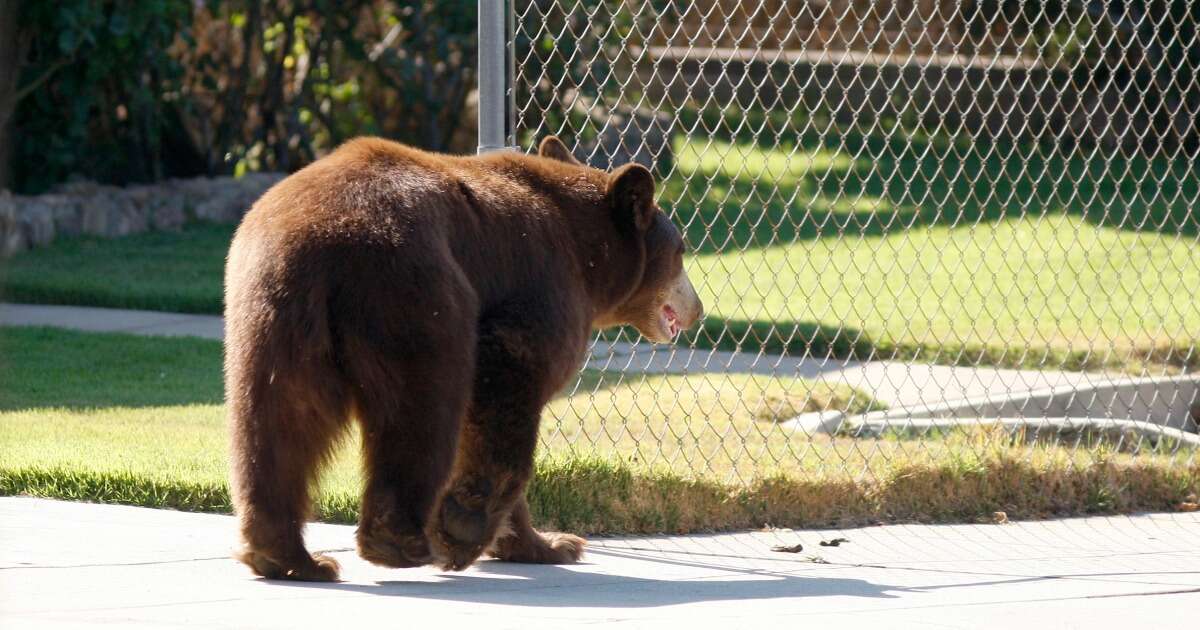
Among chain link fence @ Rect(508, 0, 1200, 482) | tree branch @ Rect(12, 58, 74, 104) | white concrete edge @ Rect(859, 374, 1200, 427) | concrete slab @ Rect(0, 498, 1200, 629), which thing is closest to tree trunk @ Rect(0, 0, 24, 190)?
tree branch @ Rect(12, 58, 74, 104)

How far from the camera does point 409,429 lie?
420cm

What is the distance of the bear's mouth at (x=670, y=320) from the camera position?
5.54 meters

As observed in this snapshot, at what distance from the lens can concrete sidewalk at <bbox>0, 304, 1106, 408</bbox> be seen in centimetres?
786

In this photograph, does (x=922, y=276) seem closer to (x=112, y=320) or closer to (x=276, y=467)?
(x=112, y=320)

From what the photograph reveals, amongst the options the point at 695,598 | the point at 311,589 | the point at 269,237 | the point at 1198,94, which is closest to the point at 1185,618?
the point at 695,598

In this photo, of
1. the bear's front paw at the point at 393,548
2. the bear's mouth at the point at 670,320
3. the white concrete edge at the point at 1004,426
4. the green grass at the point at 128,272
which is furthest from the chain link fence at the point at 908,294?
the green grass at the point at 128,272

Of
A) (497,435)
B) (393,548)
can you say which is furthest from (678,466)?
(393,548)

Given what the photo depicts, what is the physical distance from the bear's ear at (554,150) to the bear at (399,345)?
49 cm

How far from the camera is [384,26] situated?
1527cm

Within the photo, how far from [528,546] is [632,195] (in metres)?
1.21

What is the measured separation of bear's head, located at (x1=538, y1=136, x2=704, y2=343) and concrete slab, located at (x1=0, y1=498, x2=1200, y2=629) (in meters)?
0.79

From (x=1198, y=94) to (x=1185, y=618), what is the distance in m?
9.94

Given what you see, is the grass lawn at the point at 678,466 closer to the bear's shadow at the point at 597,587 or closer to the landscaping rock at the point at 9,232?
the bear's shadow at the point at 597,587

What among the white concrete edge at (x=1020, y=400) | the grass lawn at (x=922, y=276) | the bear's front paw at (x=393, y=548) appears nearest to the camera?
the bear's front paw at (x=393, y=548)
